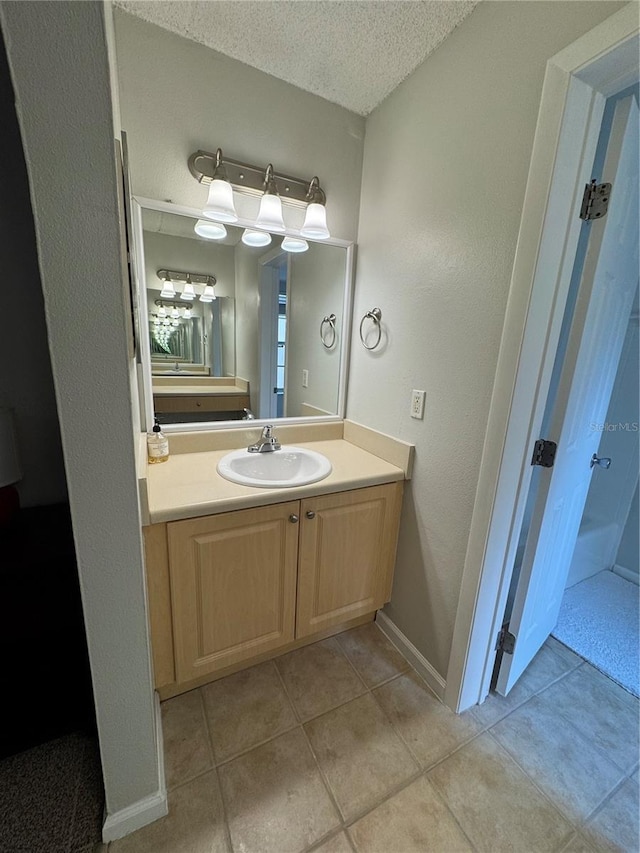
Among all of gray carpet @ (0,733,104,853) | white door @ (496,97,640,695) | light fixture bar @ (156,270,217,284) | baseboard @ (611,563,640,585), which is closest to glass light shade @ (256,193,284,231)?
light fixture bar @ (156,270,217,284)

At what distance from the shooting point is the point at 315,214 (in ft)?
5.00

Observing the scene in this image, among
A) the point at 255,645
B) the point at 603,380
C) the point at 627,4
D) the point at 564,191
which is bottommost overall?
the point at 255,645

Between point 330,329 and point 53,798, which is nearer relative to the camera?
point 53,798

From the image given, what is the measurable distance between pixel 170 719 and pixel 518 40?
2482 mm

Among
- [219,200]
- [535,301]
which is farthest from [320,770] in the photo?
[219,200]

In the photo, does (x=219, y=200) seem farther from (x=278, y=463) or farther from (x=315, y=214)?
(x=278, y=463)

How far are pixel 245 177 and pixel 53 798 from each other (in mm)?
2255

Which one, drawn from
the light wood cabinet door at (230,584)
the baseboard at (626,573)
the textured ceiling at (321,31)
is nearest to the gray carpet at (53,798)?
the light wood cabinet door at (230,584)

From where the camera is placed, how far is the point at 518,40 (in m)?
0.97

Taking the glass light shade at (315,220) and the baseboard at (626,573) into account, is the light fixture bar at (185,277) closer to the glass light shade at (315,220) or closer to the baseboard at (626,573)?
the glass light shade at (315,220)

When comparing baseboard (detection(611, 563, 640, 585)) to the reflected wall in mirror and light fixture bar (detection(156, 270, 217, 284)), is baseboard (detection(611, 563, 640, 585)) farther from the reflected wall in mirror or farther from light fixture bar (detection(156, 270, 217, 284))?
light fixture bar (detection(156, 270, 217, 284))

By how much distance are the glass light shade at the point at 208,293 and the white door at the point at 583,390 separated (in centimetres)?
145

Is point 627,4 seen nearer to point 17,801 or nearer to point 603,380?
point 603,380

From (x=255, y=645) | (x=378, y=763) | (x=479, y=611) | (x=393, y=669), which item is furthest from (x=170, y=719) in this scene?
(x=479, y=611)
